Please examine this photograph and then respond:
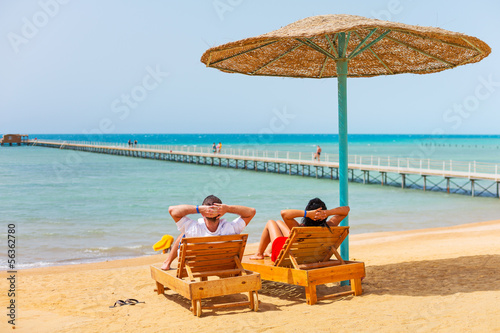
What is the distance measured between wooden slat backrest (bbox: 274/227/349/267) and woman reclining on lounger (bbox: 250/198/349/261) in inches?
4.2

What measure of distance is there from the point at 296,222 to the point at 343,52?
6.11 feet

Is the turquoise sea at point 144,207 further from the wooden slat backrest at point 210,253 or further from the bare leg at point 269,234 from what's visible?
the wooden slat backrest at point 210,253

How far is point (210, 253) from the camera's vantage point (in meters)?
4.38

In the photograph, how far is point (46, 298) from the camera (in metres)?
5.48

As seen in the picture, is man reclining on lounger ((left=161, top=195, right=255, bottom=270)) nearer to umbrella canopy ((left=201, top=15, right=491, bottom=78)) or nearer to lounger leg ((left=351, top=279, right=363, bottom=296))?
lounger leg ((left=351, top=279, right=363, bottom=296))

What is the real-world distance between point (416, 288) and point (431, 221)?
1093 centimetres

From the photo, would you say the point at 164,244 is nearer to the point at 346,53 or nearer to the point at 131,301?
the point at 131,301

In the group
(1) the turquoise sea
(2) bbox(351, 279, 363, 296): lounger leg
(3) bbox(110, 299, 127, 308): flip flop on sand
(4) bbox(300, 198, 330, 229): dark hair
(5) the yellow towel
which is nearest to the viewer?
Answer: (4) bbox(300, 198, 330, 229): dark hair

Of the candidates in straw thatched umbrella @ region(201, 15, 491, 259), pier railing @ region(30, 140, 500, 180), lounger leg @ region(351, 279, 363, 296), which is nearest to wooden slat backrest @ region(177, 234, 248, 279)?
lounger leg @ region(351, 279, 363, 296)

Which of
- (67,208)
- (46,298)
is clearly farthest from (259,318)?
(67,208)

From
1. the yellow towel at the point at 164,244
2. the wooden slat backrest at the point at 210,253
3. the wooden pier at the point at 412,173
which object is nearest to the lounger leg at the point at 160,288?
the wooden slat backrest at the point at 210,253

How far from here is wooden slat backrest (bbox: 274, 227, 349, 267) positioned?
4.45m

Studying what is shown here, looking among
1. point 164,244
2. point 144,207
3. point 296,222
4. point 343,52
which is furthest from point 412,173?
point 296,222

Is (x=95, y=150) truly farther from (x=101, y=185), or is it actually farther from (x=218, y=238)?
(x=218, y=238)
